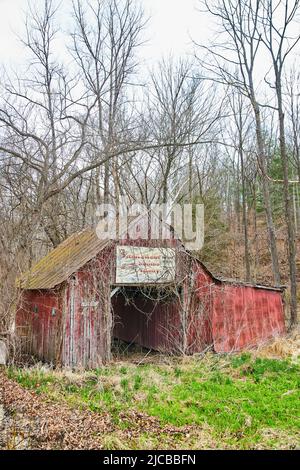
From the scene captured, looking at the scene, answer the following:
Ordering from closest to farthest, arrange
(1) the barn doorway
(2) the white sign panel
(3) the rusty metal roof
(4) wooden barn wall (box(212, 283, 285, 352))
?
(3) the rusty metal roof
(2) the white sign panel
(4) wooden barn wall (box(212, 283, 285, 352))
(1) the barn doorway

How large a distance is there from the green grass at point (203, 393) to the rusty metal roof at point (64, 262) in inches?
107

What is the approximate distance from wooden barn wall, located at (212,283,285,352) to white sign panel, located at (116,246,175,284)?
1.68 meters

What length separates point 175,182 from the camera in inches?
894

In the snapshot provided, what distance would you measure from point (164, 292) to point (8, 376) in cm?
537

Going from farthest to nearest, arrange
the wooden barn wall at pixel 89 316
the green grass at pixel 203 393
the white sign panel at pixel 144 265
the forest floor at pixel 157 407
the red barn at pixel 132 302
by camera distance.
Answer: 1. the white sign panel at pixel 144 265
2. the red barn at pixel 132 302
3. the wooden barn wall at pixel 89 316
4. the green grass at pixel 203 393
5. the forest floor at pixel 157 407

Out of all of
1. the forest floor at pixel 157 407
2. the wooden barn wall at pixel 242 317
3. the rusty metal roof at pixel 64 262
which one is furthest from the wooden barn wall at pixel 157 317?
the forest floor at pixel 157 407

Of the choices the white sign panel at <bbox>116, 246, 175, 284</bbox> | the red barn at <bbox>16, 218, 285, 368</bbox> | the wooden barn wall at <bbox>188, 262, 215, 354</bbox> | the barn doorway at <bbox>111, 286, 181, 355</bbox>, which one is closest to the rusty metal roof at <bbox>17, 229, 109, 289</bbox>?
the red barn at <bbox>16, 218, 285, 368</bbox>

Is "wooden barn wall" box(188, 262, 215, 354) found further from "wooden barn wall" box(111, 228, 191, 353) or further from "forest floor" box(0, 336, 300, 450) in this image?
"forest floor" box(0, 336, 300, 450)

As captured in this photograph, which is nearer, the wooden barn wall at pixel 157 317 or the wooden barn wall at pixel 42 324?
the wooden barn wall at pixel 42 324

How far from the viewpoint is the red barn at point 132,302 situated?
A: 10.6 m

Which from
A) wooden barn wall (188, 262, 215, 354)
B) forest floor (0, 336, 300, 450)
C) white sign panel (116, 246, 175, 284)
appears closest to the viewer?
forest floor (0, 336, 300, 450)

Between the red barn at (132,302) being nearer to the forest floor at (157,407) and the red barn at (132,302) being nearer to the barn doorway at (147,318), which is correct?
the barn doorway at (147,318)

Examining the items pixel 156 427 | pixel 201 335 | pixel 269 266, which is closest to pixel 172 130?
pixel 269 266

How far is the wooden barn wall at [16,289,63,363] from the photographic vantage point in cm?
1062
